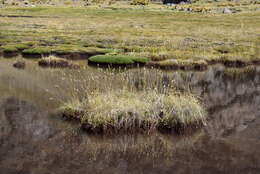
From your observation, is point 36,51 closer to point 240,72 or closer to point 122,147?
point 240,72

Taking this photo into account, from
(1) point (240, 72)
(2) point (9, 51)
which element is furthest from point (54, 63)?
(1) point (240, 72)

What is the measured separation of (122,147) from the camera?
36.1 feet

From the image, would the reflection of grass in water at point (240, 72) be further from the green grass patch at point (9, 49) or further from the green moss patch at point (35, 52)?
the green grass patch at point (9, 49)

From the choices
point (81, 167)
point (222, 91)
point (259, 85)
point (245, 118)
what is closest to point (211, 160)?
point (81, 167)

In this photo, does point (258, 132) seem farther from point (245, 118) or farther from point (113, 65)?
point (113, 65)

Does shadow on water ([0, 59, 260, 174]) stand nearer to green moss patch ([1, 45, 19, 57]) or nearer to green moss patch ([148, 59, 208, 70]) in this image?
green moss patch ([148, 59, 208, 70])

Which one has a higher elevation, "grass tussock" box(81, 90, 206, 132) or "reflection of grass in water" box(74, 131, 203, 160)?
"grass tussock" box(81, 90, 206, 132)

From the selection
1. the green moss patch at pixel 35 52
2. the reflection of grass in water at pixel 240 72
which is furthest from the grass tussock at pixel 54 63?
the reflection of grass in water at pixel 240 72

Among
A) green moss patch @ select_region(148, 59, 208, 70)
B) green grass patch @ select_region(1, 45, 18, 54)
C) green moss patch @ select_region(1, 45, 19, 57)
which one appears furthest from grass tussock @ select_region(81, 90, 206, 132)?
green grass patch @ select_region(1, 45, 18, 54)

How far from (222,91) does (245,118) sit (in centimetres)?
486

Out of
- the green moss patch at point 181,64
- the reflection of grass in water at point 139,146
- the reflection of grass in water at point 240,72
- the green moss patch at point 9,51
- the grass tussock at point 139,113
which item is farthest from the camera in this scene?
the green moss patch at point 9,51

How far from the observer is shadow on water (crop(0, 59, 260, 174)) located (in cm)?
957

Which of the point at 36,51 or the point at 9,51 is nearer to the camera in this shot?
the point at 36,51

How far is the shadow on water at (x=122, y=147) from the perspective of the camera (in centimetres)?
957
